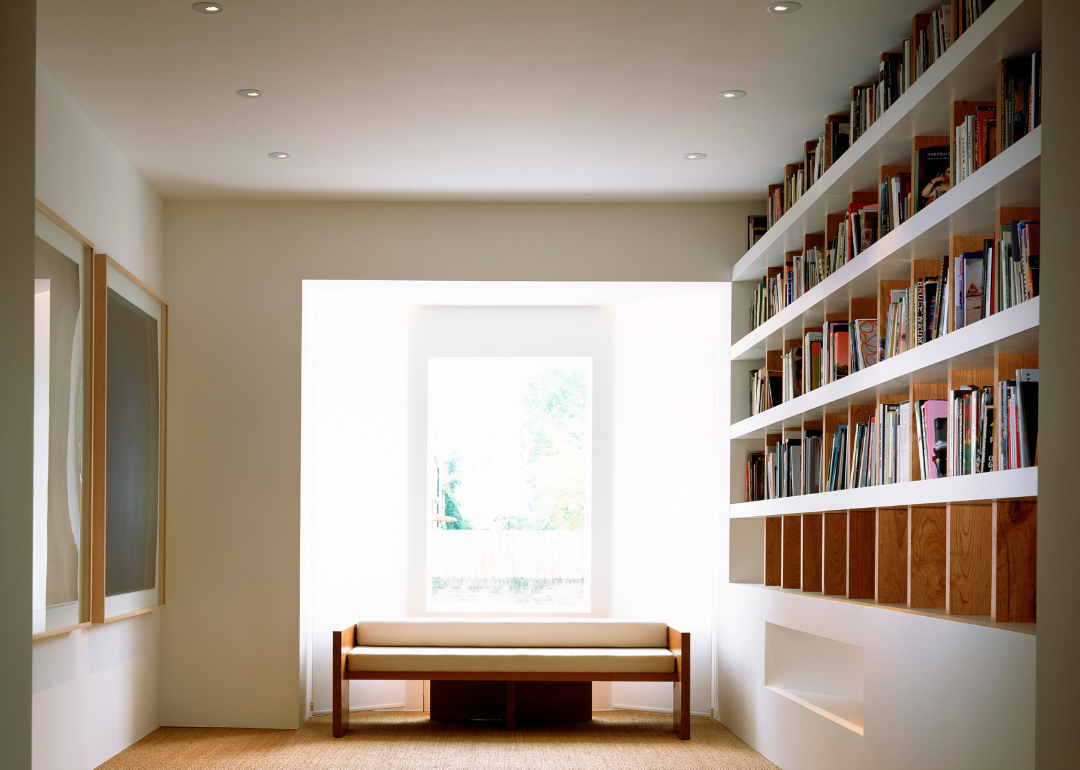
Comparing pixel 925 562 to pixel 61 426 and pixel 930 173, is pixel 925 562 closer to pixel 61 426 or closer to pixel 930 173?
pixel 930 173

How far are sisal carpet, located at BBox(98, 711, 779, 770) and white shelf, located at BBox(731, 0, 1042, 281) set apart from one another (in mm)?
2668

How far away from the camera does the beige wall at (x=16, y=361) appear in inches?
103

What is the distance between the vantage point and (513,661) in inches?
224

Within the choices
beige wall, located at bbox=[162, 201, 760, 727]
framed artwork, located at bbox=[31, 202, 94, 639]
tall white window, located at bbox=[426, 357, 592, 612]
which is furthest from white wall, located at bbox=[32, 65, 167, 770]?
→ tall white window, located at bbox=[426, 357, 592, 612]

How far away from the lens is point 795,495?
4969 mm

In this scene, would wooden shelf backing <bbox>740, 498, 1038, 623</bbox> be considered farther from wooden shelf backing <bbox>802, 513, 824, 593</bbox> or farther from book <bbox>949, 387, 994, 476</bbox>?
book <bbox>949, 387, 994, 476</bbox>

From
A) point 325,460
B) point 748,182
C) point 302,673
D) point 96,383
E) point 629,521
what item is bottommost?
point 302,673

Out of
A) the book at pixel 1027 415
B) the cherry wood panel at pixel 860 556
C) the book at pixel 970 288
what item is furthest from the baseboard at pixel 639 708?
the book at pixel 1027 415

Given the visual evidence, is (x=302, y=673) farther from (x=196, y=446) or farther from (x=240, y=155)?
(x=240, y=155)

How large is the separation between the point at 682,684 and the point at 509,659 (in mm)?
977

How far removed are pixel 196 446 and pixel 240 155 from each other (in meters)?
1.75

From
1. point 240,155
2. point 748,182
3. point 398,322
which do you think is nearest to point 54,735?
point 240,155

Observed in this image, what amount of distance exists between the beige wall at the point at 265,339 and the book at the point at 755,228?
10 centimetres

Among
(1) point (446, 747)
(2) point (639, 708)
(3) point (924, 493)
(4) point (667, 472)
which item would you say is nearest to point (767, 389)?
→ (4) point (667, 472)
